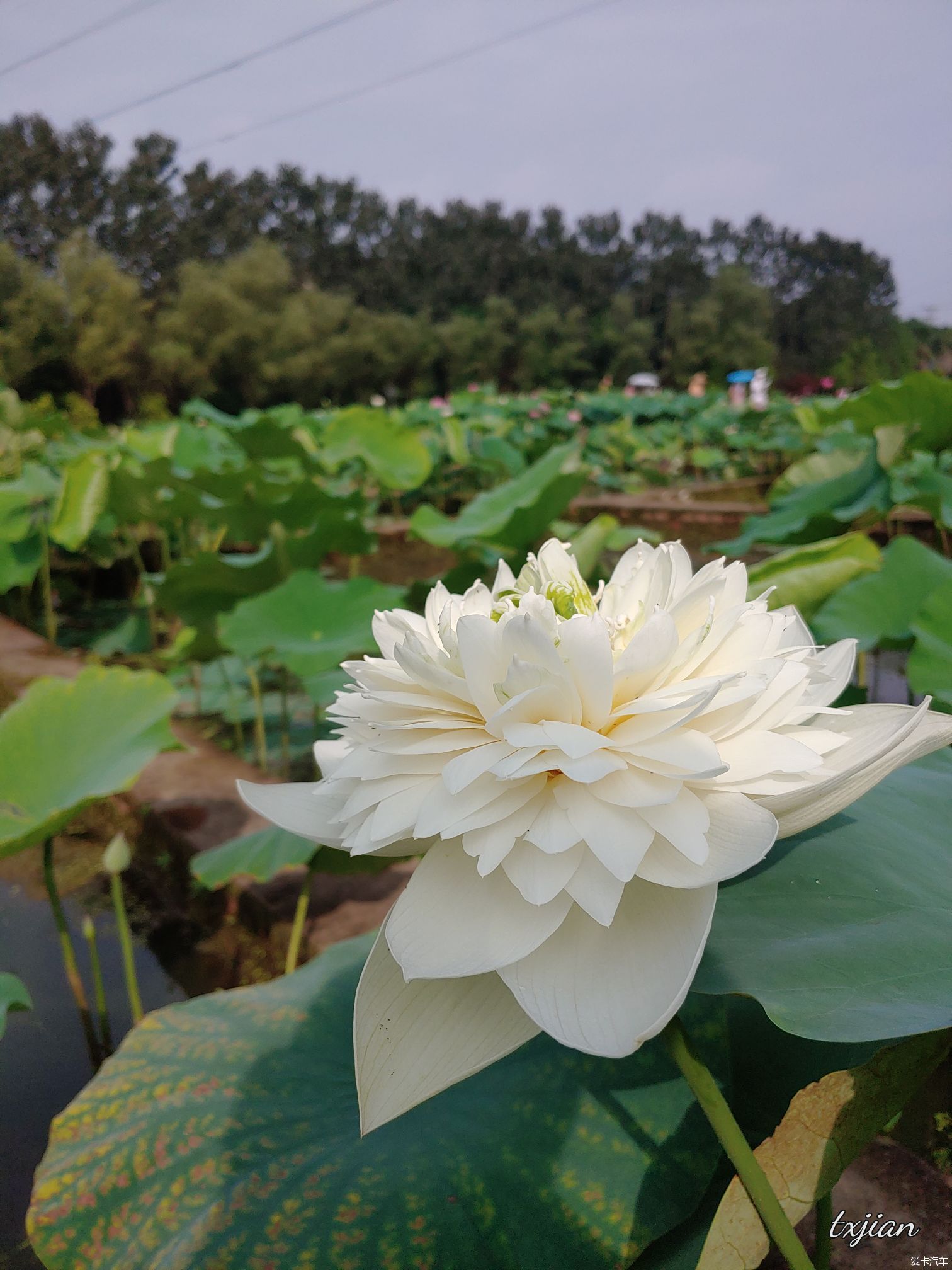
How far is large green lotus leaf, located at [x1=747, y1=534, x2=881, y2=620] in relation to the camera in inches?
40.5

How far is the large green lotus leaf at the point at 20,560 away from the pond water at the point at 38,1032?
1.37 m

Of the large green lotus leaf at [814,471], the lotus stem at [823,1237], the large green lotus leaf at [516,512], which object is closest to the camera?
the lotus stem at [823,1237]

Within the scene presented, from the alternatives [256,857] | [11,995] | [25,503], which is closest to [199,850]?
[256,857]

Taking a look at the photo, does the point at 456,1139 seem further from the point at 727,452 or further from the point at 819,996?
→ the point at 727,452

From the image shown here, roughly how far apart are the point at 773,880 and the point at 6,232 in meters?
27.9

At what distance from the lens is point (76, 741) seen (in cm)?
108

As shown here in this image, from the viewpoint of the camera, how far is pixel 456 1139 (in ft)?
1.63

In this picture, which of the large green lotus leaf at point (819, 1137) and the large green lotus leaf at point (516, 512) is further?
the large green lotus leaf at point (516, 512)

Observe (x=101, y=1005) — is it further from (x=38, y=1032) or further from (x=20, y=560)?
(x=20, y=560)

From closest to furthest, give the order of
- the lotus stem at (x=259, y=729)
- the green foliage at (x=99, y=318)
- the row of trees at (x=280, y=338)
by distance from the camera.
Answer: the lotus stem at (x=259, y=729), the green foliage at (x=99, y=318), the row of trees at (x=280, y=338)

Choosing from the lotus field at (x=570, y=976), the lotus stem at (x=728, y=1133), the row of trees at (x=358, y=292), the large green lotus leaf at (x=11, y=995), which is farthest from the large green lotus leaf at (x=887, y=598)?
the row of trees at (x=358, y=292)

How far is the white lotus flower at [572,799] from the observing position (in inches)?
12.2

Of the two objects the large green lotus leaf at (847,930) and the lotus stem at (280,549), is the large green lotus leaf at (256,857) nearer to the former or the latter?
the large green lotus leaf at (847,930)

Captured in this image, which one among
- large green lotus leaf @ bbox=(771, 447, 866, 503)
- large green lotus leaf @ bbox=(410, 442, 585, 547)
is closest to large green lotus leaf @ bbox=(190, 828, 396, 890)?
Result: large green lotus leaf @ bbox=(410, 442, 585, 547)
